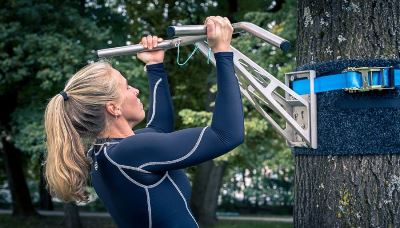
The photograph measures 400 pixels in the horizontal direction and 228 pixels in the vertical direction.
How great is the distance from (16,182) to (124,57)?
341 inches

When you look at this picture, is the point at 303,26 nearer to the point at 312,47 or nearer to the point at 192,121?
the point at 312,47

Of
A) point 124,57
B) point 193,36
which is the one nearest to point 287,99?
point 193,36

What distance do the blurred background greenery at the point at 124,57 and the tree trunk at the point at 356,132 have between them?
7.78 meters

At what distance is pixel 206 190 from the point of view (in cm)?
1680

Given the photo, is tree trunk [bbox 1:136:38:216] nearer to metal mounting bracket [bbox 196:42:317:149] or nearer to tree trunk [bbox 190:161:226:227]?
tree trunk [bbox 190:161:226:227]

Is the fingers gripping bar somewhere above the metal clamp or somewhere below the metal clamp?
above

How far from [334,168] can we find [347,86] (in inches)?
16.7

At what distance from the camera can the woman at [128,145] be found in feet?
7.64

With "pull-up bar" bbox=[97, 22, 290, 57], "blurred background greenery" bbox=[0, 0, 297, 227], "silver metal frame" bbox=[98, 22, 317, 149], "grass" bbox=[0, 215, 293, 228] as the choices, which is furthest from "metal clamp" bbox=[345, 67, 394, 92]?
"grass" bbox=[0, 215, 293, 228]

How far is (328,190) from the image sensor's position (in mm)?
3305

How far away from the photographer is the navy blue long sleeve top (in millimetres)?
2305

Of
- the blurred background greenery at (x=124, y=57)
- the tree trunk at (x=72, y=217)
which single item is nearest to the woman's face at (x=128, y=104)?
the blurred background greenery at (x=124, y=57)

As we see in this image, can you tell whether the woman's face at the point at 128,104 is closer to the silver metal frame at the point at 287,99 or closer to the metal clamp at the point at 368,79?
the silver metal frame at the point at 287,99

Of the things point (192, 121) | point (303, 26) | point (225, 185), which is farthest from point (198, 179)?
point (303, 26)
